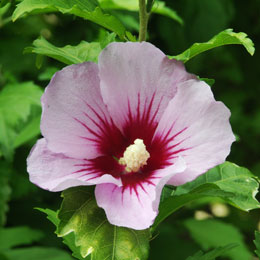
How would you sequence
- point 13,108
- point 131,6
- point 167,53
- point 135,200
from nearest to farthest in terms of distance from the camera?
point 135,200, point 13,108, point 131,6, point 167,53

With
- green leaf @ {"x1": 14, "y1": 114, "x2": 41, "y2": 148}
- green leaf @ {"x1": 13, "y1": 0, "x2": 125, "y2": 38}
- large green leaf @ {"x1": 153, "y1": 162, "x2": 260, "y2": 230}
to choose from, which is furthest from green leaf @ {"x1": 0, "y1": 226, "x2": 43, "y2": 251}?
green leaf @ {"x1": 13, "y1": 0, "x2": 125, "y2": 38}

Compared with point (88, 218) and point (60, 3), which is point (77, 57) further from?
point (88, 218)

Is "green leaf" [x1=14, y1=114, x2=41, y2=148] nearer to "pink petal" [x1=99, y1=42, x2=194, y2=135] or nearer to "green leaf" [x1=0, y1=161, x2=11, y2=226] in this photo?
"green leaf" [x1=0, y1=161, x2=11, y2=226]

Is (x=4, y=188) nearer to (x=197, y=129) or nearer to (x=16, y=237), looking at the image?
(x=16, y=237)

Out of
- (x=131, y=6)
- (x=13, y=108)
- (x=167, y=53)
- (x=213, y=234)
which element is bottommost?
(x=213, y=234)

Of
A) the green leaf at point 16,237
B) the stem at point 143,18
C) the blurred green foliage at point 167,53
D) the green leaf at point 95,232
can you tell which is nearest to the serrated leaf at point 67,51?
the stem at point 143,18

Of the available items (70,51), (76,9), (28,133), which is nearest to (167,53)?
(28,133)
